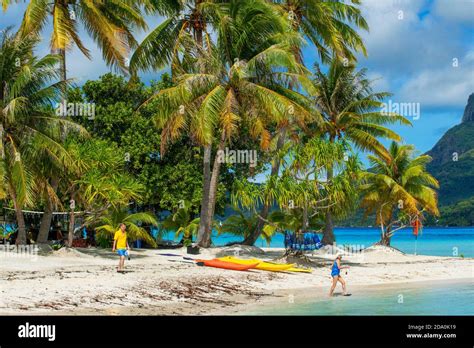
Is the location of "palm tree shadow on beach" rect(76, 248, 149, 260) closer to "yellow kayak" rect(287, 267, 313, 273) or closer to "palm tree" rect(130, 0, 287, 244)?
"palm tree" rect(130, 0, 287, 244)

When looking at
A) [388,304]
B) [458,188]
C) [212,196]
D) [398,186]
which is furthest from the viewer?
[458,188]

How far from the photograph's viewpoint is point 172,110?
26.2 meters

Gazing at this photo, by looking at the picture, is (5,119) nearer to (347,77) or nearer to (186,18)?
(186,18)

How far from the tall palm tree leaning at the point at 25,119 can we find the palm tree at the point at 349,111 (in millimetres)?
13508

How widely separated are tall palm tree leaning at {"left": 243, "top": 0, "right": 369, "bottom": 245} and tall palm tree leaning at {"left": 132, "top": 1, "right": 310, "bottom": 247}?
4.32 metres

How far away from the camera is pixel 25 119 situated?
74.5ft

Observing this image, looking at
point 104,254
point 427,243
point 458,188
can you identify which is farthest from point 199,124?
point 458,188

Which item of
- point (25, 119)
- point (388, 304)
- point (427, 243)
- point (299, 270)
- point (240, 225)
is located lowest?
point (427, 243)

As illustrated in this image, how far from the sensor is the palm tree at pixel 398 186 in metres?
32.8

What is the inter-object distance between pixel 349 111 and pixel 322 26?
4.44 m

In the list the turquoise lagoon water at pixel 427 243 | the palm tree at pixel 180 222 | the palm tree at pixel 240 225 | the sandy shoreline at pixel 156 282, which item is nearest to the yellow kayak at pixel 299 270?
the sandy shoreline at pixel 156 282

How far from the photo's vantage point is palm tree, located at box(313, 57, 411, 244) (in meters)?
31.1

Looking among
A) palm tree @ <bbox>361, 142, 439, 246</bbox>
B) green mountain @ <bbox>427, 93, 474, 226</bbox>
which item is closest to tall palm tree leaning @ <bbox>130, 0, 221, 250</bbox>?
palm tree @ <bbox>361, 142, 439, 246</bbox>

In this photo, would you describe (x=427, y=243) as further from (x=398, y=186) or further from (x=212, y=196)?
(x=212, y=196)
